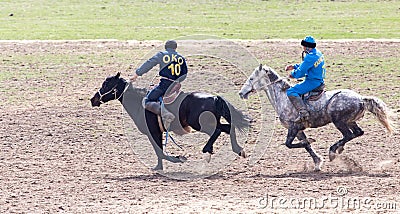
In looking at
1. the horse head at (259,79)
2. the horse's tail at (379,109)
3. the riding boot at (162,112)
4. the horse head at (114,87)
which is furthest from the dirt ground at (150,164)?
the horse head at (259,79)

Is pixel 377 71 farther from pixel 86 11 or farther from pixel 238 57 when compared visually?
pixel 86 11

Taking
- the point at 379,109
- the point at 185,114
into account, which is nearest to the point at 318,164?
the point at 379,109

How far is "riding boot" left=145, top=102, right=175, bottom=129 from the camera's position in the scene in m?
12.2

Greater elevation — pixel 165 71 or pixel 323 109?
pixel 165 71

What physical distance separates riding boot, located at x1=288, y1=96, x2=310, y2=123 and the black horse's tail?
72cm

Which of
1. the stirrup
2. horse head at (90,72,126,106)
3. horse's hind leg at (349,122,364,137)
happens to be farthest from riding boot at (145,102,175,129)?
horse's hind leg at (349,122,364,137)

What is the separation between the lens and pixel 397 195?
1041 cm

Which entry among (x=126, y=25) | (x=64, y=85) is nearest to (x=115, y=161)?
(x=64, y=85)

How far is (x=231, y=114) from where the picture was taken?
1212cm

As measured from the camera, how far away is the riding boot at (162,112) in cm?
1225

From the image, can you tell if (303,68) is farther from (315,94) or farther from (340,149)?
(340,149)

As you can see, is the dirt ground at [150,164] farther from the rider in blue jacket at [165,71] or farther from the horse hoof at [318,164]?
the rider in blue jacket at [165,71]

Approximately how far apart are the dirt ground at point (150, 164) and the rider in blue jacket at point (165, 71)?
3.11 feet

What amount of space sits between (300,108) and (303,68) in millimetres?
612
